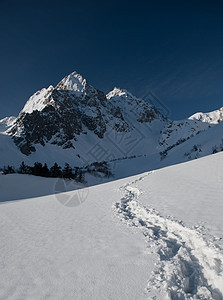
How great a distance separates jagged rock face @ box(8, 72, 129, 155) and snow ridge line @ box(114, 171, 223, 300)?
68081mm

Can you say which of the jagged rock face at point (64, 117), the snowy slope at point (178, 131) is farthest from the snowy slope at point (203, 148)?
the snowy slope at point (178, 131)

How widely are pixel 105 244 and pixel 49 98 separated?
104242mm

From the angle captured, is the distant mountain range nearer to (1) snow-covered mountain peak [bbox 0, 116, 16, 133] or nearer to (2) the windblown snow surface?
(1) snow-covered mountain peak [bbox 0, 116, 16, 133]

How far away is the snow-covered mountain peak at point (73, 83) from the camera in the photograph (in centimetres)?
13075

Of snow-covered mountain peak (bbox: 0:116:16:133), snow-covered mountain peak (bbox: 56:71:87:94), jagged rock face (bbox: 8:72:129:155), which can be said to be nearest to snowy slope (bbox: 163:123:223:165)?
jagged rock face (bbox: 8:72:129:155)

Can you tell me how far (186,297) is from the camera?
2.01 meters

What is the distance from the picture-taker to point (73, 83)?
136 meters

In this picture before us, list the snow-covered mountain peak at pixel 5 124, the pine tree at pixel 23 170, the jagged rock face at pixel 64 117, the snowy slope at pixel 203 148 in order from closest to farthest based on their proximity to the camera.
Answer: the snowy slope at pixel 203 148, the pine tree at pixel 23 170, the jagged rock face at pixel 64 117, the snow-covered mountain peak at pixel 5 124

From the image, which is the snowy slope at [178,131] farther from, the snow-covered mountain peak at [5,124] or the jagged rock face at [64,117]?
the snow-covered mountain peak at [5,124]

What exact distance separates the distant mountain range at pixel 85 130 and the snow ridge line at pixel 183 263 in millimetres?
23017

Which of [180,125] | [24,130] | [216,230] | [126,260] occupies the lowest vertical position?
[216,230]

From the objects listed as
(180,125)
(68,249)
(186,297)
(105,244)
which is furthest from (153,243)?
(180,125)

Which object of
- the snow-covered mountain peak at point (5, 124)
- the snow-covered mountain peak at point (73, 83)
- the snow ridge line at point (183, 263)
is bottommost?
the snow ridge line at point (183, 263)

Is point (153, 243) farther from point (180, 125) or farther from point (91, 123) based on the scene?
point (180, 125)
